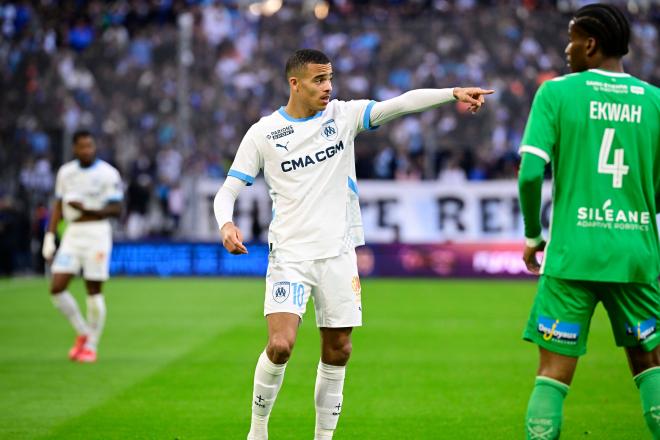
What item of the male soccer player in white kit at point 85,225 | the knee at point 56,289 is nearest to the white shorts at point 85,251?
the male soccer player in white kit at point 85,225

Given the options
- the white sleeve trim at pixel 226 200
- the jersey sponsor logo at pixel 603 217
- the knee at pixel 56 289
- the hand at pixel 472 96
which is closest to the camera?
the jersey sponsor logo at pixel 603 217

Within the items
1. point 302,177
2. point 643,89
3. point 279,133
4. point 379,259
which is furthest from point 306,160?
point 379,259

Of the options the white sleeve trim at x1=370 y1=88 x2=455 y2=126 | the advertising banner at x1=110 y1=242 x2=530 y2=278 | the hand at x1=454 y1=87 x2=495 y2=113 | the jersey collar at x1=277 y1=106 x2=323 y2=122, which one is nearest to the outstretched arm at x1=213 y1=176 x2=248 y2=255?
the jersey collar at x1=277 y1=106 x2=323 y2=122

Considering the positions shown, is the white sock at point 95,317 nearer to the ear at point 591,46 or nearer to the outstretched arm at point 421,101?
the outstretched arm at point 421,101

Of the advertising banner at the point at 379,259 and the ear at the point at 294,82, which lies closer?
the ear at the point at 294,82

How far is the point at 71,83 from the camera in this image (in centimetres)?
2844

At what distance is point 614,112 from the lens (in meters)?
5.42

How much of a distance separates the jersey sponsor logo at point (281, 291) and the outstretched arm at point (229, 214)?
13.3 inches

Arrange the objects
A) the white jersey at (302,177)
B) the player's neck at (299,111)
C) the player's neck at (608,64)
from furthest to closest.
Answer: the player's neck at (299,111) → the white jersey at (302,177) → the player's neck at (608,64)

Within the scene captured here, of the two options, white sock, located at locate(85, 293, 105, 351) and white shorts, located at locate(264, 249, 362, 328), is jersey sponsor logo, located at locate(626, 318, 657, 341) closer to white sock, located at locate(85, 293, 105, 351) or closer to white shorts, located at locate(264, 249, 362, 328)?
white shorts, located at locate(264, 249, 362, 328)

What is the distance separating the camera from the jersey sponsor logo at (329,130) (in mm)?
7145

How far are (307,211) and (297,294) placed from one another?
1.80 feet

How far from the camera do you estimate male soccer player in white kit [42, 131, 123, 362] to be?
1296cm

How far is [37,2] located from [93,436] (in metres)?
24.0
